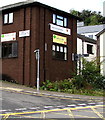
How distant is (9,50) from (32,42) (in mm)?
2966

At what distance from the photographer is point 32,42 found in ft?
71.5

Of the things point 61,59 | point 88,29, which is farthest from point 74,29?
point 88,29

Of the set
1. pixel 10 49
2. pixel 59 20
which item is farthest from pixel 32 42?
pixel 59 20

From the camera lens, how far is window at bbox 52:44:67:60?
79.3 feet

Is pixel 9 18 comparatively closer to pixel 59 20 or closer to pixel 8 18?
pixel 8 18

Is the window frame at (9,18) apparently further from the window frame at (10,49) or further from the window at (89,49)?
the window at (89,49)

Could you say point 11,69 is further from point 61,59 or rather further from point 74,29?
point 74,29

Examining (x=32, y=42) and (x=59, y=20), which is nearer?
(x=32, y=42)

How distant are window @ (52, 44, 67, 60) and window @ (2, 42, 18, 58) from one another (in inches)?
147

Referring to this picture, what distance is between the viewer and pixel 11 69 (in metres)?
23.0

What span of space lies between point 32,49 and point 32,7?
3.76 m

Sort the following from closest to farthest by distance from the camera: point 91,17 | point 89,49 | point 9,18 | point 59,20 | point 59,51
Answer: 1. point 9,18
2. point 59,51
3. point 59,20
4. point 89,49
5. point 91,17

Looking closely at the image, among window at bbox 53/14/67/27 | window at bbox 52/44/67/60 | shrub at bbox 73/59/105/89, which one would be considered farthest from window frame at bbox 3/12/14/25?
shrub at bbox 73/59/105/89

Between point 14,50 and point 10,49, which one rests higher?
point 10,49
